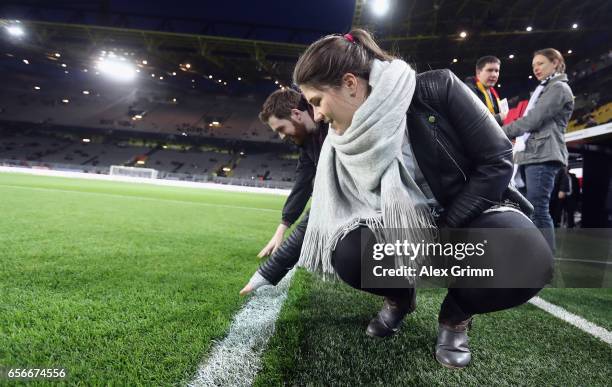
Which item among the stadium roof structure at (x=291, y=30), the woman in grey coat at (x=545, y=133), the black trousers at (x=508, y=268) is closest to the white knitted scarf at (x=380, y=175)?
the black trousers at (x=508, y=268)

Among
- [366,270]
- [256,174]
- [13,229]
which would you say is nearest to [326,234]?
[366,270]

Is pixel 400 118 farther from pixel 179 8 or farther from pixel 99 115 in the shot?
pixel 99 115

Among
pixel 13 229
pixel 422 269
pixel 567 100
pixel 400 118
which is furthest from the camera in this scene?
pixel 13 229

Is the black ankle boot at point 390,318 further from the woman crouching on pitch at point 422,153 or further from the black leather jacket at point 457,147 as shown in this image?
the black leather jacket at point 457,147

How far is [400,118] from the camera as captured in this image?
3.87ft

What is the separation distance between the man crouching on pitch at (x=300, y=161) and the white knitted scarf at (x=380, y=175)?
10.0 inches

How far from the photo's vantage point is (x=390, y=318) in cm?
143

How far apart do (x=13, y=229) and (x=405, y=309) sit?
11.0 feet

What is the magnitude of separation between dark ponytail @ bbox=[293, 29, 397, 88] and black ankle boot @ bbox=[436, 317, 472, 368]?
96 cm

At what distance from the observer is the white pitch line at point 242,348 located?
1024 millimetres

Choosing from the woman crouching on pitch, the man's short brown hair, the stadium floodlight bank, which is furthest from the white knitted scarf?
the stadium floodlight bank

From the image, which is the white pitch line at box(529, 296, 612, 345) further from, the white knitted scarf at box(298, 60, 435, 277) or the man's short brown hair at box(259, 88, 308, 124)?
the man's short brown hair at box(259, 88, 308, 124)

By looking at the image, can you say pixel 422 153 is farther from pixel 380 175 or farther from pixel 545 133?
pixel 545 133

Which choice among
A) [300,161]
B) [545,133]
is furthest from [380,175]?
[545,133]
